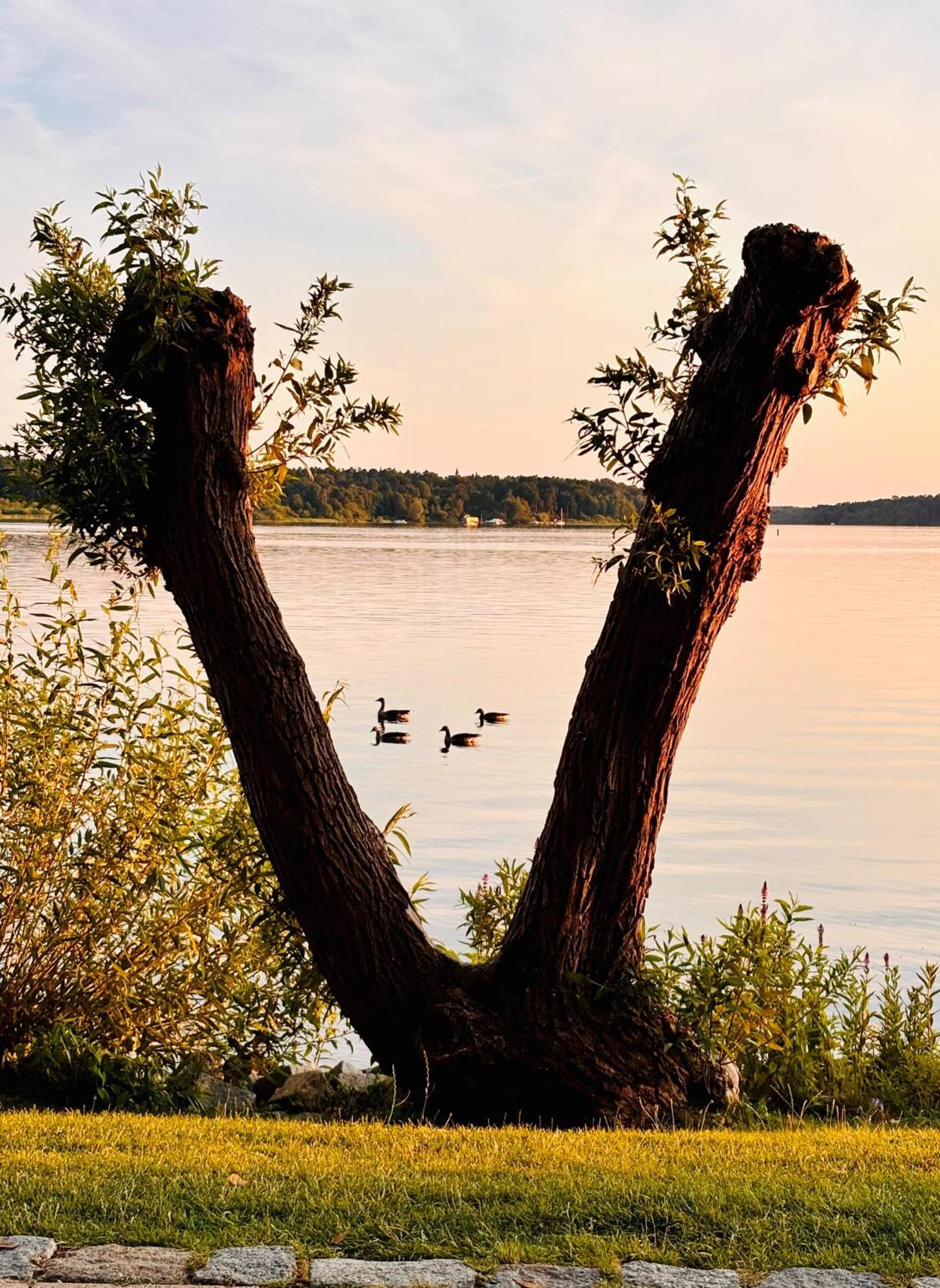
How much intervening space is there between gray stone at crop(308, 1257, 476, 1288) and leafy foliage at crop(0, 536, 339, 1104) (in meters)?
3.18

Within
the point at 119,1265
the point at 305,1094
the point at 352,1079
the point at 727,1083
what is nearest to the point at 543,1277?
the point at 119,1265

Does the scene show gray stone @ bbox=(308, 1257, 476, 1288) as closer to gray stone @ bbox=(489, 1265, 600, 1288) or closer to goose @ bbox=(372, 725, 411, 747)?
gray stone @ bbox=(489, 1265, 600, 1288)

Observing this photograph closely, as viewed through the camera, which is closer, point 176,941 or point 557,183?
point 176,941

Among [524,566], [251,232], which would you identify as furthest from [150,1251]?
[524,566]

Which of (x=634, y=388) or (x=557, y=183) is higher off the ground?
(x=557, y=183)

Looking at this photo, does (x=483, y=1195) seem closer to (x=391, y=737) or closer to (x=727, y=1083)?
(x=727, y=1083)

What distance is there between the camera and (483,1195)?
14.4 feet

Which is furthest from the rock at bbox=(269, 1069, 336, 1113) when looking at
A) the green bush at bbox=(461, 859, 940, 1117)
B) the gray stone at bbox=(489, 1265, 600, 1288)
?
the gray stone at bbox=(489, 1265, 600, 1288)

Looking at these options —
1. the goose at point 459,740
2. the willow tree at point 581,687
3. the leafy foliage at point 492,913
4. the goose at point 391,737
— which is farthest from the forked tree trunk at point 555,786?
the goose at point 391,737

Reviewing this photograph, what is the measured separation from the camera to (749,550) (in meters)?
6.29

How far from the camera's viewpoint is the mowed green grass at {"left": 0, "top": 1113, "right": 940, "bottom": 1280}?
155 inches

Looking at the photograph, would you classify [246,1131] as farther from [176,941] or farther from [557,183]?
[557,183]

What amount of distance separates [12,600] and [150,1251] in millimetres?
4176

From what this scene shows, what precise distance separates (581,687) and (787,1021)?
223 centimetres
